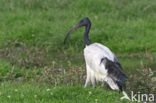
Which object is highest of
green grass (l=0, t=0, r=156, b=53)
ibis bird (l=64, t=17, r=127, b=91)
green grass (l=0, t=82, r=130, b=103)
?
green grass (l=0, t=0, r=156, b=53)

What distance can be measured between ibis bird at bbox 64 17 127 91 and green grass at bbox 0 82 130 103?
226mm

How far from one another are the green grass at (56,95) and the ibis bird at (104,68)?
226 mm

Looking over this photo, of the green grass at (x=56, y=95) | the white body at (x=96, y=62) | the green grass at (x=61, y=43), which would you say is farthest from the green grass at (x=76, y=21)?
Result: the green grass at (x=56, y=95)

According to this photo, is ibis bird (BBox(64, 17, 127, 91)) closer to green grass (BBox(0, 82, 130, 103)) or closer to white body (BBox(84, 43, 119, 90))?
white body (BBox(84, 43, 119, 90))

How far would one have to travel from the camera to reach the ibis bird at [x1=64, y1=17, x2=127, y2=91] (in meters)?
6.71

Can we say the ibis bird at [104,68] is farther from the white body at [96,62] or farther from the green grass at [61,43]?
the green grass at [61,43]

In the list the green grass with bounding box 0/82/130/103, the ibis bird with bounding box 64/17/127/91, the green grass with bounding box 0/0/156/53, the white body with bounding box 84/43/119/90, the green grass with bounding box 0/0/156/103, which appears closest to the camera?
the green grass with bounding box 0/82/130/103

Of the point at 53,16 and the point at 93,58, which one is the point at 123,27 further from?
the point at 93,58

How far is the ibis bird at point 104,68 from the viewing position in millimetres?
6711

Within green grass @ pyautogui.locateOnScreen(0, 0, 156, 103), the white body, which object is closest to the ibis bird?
the white body

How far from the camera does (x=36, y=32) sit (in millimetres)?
11586

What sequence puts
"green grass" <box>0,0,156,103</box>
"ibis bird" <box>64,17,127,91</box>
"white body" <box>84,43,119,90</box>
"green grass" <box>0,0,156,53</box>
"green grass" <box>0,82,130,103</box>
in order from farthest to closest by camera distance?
"green grass" <box>0,0,156,53</box> → "white body" <box>84,43,119,90</box> → "ibis bird" <box>64,17,127,91</box> → "green grass" <box>0,0,156,103</box> → "green grass" <box>0,82,130,103</box>

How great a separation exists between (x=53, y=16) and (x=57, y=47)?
214 centimetres

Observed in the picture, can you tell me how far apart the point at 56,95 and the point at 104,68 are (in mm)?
1142
